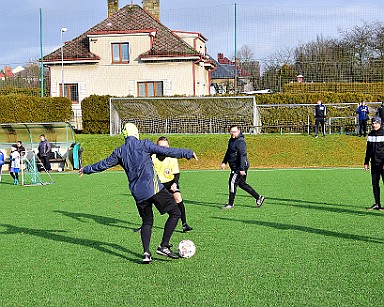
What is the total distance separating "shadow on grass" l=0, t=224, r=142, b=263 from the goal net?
2287 centimetres

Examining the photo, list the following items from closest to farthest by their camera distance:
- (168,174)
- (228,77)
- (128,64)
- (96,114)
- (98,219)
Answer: (168,174) → (98,219) → (96,114) → (128,64) → (228,77)

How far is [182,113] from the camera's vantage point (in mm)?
35219

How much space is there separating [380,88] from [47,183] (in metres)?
24.3

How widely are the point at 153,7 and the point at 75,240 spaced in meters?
37.8

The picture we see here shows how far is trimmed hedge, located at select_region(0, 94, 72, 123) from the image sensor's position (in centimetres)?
3506

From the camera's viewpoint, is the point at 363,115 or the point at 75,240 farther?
the point at 363,115

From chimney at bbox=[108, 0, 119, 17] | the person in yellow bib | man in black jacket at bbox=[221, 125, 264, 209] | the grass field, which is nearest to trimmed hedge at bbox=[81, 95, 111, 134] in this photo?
chimney at bbox=[108, 0, 119, 17]

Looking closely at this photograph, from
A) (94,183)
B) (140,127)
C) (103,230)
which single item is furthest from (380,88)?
(103,230)

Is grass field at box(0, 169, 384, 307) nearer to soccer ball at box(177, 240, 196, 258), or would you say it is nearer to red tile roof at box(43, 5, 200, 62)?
soccer ball at box(177, 240, 196, 258)

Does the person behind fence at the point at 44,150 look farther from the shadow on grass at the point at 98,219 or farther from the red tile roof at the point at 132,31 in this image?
the red tile roof at the point at 132,31

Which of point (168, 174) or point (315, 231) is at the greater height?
point (168, 174)

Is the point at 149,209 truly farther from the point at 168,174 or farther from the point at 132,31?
the point at 132,31

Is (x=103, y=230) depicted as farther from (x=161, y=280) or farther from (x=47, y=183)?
(x=47, y=183)

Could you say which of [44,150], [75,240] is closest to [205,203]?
[75,240]
